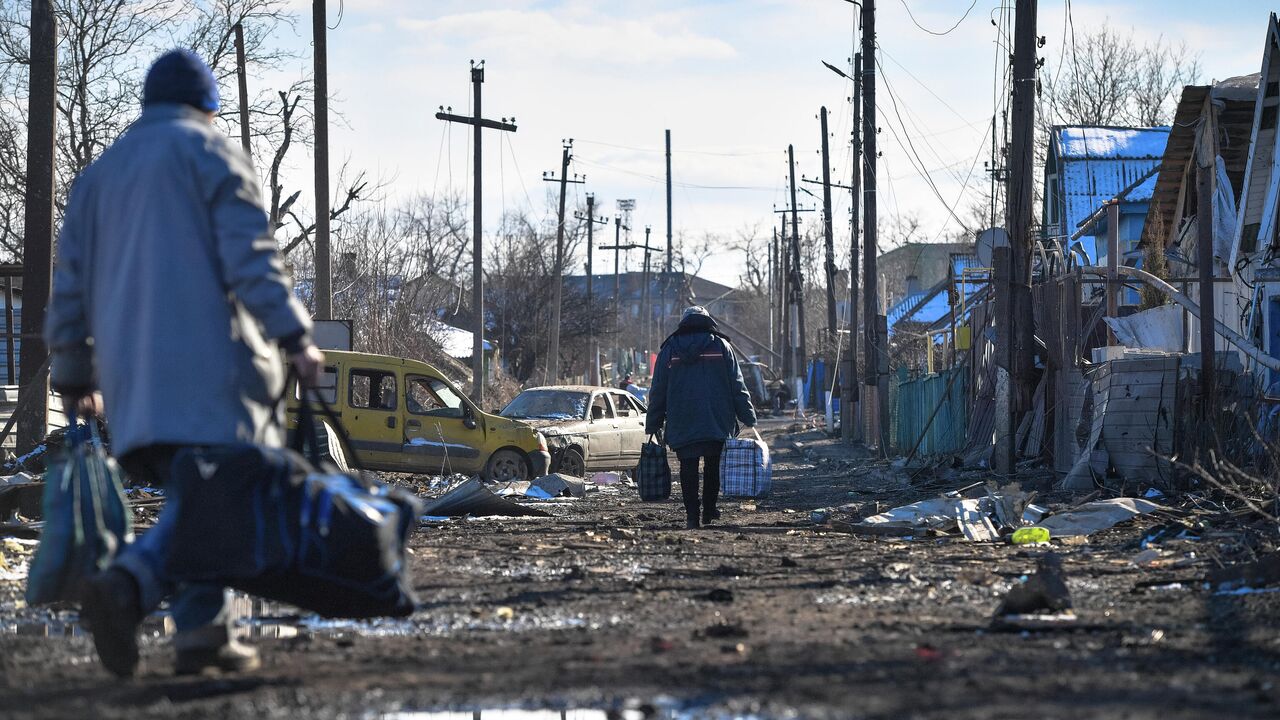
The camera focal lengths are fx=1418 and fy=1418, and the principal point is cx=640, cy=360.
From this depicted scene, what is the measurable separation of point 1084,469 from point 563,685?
33.0ft

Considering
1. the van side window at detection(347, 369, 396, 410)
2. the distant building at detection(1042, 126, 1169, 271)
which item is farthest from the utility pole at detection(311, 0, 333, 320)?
the distant building at detection(1042, 126, 1169, 271)

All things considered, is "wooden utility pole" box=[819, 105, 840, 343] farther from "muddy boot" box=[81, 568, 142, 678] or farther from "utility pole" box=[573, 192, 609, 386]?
"muddy boot" box=[81, 568, 142, 678]

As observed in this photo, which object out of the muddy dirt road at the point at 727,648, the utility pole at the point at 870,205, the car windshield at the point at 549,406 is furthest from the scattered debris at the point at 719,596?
the utility pole at the point at 870,205

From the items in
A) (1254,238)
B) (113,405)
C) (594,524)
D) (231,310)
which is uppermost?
(1254,238)

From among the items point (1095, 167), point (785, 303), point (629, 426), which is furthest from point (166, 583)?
point (785, 303)

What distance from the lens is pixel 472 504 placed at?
11664 millimetres

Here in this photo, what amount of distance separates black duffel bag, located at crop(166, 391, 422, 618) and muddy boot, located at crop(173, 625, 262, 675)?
0.16m

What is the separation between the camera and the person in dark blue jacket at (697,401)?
35.4 ft

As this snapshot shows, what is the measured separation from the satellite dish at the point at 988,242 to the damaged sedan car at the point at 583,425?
227 inches

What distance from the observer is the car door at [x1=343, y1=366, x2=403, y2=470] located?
17828 millimetres

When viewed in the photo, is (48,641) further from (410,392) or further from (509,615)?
(410,392)

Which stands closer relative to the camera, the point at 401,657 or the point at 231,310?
the point at 231,310

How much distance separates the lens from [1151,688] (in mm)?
4027

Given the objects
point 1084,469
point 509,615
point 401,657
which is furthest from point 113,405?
point 1084,469
